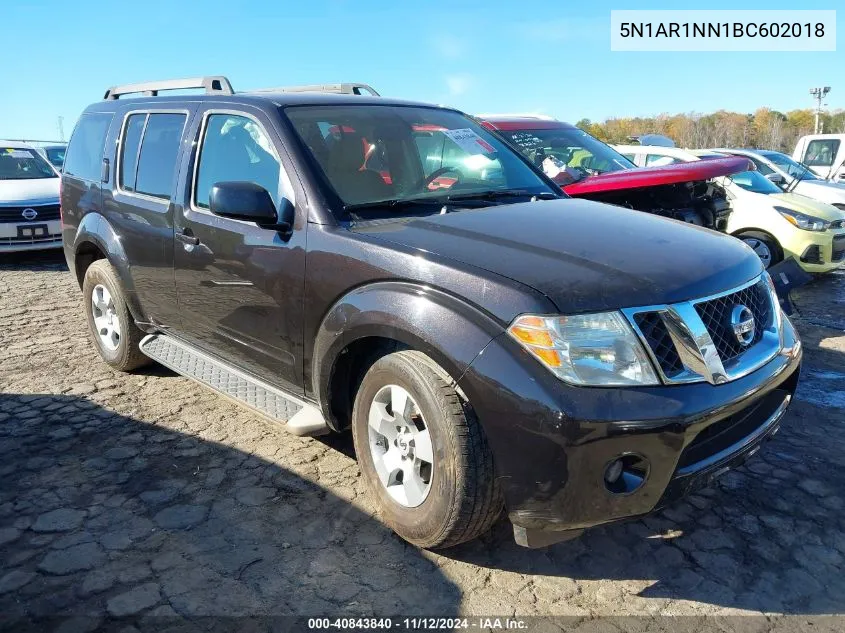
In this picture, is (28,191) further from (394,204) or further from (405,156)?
(394,204)

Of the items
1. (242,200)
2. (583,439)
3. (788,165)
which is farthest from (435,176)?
(788,165)

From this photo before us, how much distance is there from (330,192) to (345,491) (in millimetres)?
1442

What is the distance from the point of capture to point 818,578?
8.72ft

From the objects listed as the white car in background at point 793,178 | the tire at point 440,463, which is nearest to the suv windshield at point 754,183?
the white car in background at point 793,178

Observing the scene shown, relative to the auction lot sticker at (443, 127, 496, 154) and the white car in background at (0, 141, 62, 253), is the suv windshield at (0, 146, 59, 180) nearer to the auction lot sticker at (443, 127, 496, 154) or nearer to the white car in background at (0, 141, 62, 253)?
the white car in background at (0, 141, 62, 253)

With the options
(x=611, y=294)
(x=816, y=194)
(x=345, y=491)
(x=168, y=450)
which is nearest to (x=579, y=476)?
(x=611, y=294)

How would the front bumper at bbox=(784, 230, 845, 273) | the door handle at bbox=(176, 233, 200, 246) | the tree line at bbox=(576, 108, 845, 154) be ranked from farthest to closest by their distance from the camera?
1. the tree line at bbox=(576, 108, 845, 154)
2. the front bumper at bbox=(784, 230, 845, 273)
3. the door handle at bbox=(176, 233, 200, 246)

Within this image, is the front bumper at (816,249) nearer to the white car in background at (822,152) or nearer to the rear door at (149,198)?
the rear door at (149,198)

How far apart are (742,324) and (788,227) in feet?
19.9

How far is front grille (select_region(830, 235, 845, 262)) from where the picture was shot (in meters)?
7.86

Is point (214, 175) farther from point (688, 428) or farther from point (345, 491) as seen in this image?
point (688, 428)

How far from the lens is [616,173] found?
6289 millimetres

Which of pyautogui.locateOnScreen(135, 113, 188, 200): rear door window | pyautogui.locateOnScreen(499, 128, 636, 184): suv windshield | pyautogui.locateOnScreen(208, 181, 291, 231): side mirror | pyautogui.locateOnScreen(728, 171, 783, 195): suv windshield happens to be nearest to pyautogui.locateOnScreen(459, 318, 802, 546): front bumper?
pyautogui.locateOnScreen(208, 181, 291, 231): side mirror

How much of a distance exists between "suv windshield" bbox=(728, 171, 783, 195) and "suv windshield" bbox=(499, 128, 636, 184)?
2.29 metres
